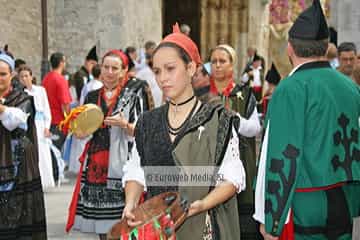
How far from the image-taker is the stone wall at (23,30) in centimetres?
2066

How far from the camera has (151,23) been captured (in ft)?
41.9

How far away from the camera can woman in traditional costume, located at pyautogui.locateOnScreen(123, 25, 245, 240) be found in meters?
3.02

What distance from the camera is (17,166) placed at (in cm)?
540

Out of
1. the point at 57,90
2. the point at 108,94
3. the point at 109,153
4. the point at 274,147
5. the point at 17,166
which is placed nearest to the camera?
the point at 274,147

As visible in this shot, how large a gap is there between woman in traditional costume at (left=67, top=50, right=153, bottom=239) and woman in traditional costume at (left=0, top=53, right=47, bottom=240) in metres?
0.52

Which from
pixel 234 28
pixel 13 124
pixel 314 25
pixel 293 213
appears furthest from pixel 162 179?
pixel 234 28

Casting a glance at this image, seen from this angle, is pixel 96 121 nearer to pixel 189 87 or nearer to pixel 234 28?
pixel 189 87

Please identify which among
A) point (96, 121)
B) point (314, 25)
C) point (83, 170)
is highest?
point (314, 25)

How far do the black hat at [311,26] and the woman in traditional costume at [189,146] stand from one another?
0.53m

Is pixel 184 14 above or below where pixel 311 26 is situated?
above

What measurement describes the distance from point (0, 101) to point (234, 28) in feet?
45.0

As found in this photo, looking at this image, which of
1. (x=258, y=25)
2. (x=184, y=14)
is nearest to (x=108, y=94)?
(x=184, y=14)

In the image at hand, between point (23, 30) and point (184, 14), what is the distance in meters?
5.82

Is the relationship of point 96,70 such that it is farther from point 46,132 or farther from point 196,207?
point 196,207
